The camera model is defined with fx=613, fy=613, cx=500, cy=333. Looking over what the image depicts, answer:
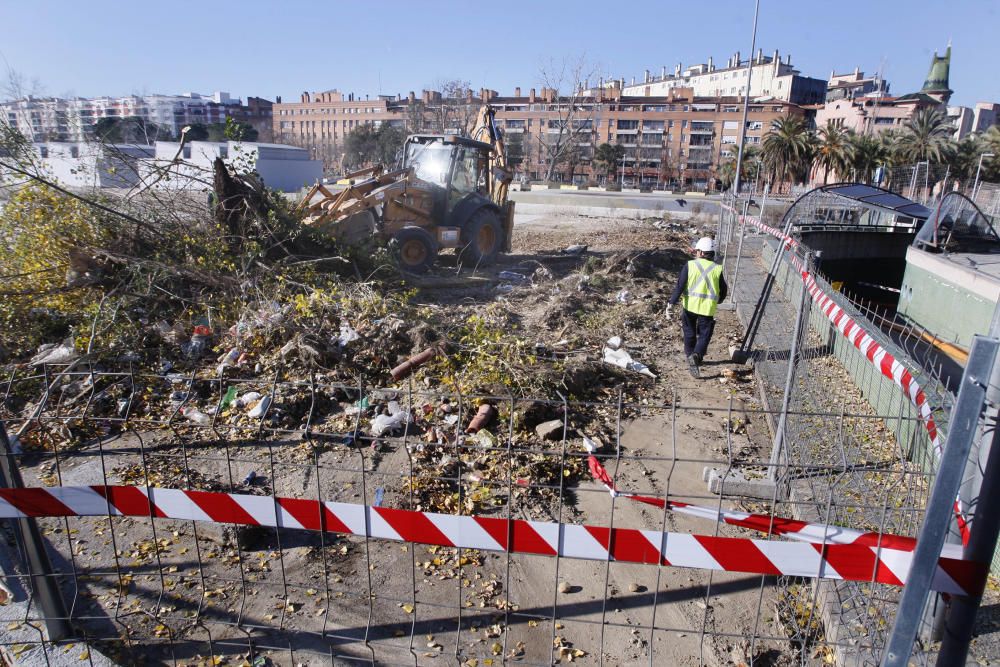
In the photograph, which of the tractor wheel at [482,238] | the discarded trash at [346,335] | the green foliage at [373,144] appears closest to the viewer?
the discarded trash at [346,335]

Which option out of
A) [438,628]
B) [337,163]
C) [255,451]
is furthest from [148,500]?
[337,163]

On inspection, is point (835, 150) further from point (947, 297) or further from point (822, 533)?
point (822, 533)

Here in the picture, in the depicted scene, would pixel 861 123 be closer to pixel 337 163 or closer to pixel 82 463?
pixel 337 163

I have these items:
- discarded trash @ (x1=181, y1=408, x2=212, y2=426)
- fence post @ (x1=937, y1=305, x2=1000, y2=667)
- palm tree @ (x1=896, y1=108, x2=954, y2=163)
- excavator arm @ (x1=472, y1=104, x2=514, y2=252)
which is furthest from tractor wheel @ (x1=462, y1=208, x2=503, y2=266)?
palm tree @ (x1=896, y1=108, x2=954, y2=163)

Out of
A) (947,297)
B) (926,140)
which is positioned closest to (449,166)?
(947,297)

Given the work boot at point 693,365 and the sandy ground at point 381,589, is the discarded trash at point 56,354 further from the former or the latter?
the work boot at point 693,365

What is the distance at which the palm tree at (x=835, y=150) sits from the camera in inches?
1336

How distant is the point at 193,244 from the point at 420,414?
4.43 m

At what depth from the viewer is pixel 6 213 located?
7191 millimetres

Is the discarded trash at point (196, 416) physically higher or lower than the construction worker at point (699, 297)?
lower

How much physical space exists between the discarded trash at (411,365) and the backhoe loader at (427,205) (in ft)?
14.1

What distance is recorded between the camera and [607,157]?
61844 millimetres

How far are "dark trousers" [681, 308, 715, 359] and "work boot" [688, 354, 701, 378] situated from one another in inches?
1.8

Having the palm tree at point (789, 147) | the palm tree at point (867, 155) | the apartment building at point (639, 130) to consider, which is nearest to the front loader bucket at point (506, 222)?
the palm tree at point (789, 147)
